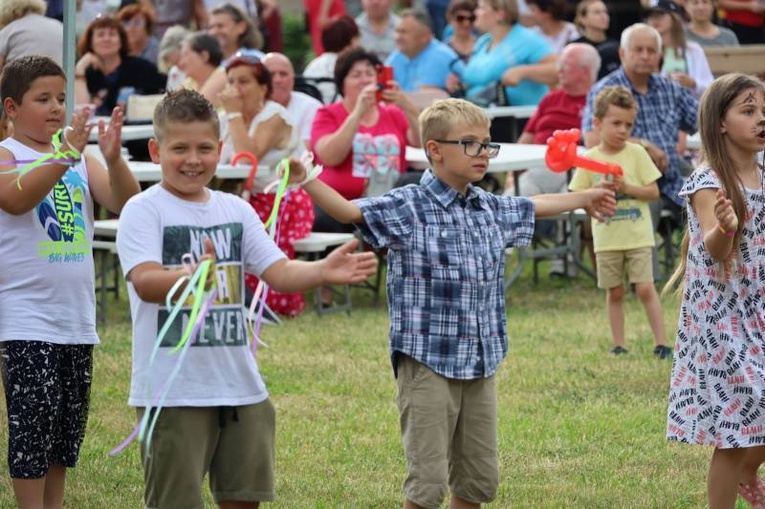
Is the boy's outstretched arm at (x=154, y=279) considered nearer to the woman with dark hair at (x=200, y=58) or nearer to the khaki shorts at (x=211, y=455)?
the khaki shorts at (x=211, y=455)

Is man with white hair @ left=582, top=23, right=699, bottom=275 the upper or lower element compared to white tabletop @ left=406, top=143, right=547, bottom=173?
upper

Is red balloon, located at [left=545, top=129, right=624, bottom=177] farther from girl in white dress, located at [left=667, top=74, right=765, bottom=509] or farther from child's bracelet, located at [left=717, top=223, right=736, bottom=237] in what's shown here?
child's bracelet, located at [left=717, top=223, right=736, bottom=237]

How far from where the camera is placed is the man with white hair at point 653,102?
9328 millimetres

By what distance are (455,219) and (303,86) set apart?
7.33 meters

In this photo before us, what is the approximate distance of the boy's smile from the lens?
392cm

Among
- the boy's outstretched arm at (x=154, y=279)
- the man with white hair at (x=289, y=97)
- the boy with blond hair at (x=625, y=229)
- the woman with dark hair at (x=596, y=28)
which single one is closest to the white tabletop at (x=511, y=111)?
the woman with dark hair at (x=596, y=28)

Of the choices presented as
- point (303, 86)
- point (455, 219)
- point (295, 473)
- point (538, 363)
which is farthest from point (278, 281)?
point (303, 86)

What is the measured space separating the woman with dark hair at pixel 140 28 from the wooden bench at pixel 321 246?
4.37 m

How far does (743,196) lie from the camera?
4598 millimetres

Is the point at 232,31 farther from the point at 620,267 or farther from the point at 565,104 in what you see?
the point at 620,267

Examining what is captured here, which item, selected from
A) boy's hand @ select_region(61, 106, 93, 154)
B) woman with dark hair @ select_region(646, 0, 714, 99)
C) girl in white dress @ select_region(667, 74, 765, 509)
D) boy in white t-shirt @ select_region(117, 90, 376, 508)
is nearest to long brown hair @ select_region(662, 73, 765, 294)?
girl in white dress @ select_region(667, 74, 765, 509)

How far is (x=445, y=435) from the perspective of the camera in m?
4.41

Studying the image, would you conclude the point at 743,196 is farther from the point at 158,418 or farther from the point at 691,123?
the point at 691,123

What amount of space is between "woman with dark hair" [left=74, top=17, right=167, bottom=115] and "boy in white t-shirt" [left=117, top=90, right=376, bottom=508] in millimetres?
8006
